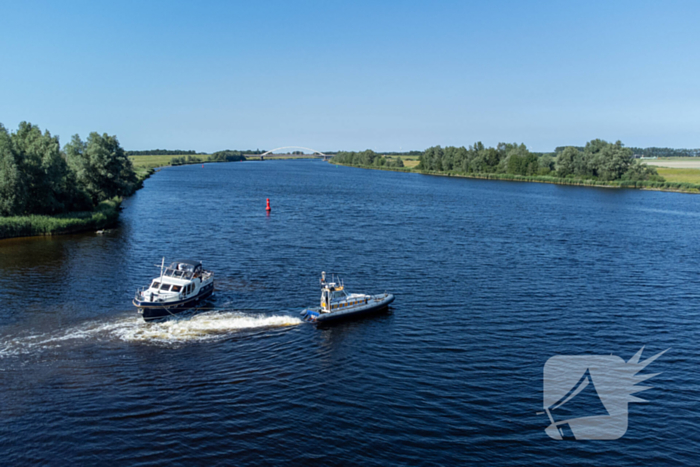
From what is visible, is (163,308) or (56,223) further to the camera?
(56,223)

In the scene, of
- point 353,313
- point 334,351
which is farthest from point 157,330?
point 353,313

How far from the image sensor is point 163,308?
36.5 m

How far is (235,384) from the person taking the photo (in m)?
27.1

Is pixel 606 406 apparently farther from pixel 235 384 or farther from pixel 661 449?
pixel 235 384

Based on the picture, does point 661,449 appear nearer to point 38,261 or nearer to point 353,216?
point 38,261

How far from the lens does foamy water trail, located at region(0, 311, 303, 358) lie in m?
31.7

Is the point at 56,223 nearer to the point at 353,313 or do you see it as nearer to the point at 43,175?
the point at 43,175

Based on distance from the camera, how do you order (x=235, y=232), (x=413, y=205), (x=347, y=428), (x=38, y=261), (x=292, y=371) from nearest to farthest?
(x=347, y=428), (x=292, y=371), (x=38, y=261), (x=235, y=232), (x=413, y=205)

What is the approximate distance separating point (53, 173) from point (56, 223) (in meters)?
8.39

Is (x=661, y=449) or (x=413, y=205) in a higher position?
(x=413, y=205)

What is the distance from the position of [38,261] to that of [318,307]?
3736cm

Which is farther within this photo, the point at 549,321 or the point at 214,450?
the point at 549,321

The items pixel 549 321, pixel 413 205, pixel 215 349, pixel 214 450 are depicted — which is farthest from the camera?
pixel 413 205

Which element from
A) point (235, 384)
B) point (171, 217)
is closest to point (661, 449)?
point (235, 384)
